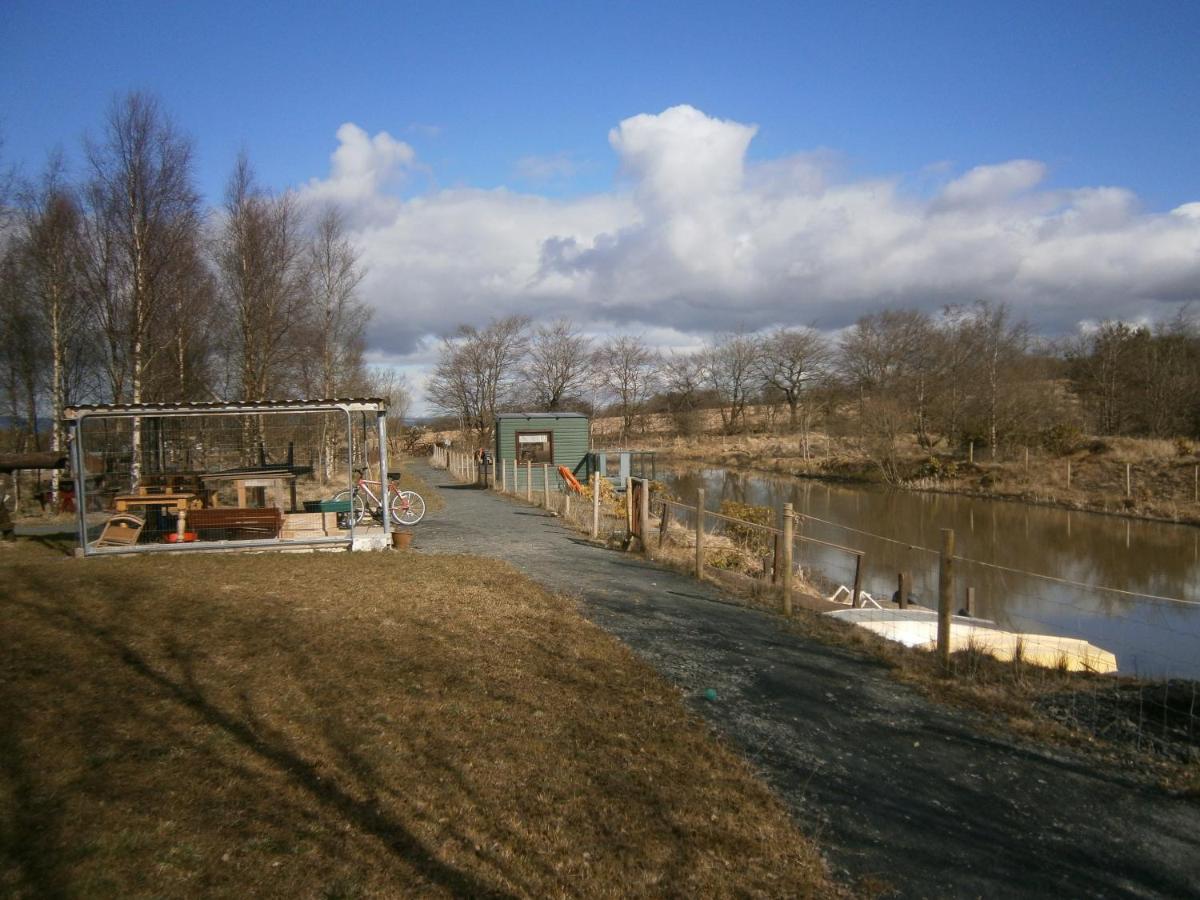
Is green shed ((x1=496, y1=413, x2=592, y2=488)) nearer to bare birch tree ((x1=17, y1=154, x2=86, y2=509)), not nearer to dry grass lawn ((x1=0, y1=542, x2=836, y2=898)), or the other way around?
bare birch tree ((x1=17, y1=154, x2=86, y2=509))

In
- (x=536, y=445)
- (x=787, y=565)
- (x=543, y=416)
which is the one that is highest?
(x=543, y=416)

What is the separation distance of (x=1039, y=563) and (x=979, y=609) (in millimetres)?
5146

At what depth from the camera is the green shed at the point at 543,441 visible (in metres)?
28.2

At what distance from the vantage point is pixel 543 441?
2842 centimetres

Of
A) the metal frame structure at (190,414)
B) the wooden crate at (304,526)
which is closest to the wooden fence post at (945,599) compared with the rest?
the metal frame structure at (190,414)

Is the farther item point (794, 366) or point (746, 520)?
point (794, 366)

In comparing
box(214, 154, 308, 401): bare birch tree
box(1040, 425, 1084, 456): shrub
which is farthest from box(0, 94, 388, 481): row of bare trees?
box(1040, 425, 1084, 456): shrub

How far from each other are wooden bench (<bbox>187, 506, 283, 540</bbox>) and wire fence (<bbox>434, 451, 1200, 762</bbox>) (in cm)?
585

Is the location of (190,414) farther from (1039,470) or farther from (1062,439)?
(1062,439)

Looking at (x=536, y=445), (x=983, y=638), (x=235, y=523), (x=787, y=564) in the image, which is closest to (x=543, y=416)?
(x=536, y=445)

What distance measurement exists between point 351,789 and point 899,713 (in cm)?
376

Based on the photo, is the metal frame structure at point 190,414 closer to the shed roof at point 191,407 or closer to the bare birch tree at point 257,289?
the shed roof at point 191,407

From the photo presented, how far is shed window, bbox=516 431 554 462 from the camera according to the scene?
28250mm

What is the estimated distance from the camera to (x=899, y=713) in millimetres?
5457
